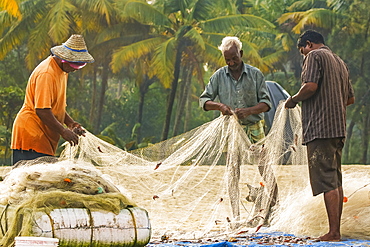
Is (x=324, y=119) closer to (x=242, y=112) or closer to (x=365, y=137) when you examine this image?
(x=242, y=112)

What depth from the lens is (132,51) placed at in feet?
73.7

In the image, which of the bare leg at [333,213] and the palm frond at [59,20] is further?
the palm frond at [59,20]

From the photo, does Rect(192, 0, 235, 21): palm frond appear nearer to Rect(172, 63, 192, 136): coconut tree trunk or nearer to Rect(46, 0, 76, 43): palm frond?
Rect(172, 63, 192, 136): coconut tree trunk

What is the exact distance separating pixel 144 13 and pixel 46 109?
18018 mm

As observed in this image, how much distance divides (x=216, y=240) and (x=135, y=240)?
1271mm

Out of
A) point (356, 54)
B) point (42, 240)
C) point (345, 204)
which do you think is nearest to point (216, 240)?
point (345, 204)

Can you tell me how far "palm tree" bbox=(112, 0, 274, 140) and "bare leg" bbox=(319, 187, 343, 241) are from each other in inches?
678

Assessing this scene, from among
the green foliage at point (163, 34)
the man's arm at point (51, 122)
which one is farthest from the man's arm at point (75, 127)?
the green foliage at point (163, 34)

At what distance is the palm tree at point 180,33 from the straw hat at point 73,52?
1692 cm

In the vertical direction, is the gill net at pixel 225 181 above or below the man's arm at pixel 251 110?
below

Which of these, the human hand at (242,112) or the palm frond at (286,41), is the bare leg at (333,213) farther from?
the palm frond at (286,41)

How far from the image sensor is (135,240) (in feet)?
12.0

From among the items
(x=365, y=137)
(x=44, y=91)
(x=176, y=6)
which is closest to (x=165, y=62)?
(x=176, y=6)

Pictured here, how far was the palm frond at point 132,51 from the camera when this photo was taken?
22297 mm
